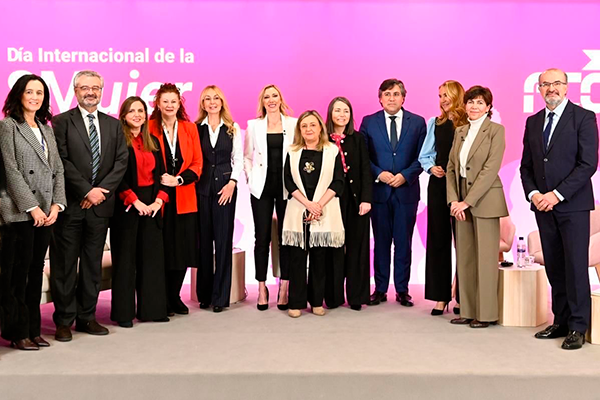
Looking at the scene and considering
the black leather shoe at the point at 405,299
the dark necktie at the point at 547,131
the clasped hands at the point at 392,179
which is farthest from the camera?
the black leather shoe at the point at 405,299

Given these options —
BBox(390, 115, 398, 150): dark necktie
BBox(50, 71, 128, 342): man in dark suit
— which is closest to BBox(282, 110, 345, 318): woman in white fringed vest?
BBox(390, 115, 398, 150): dark necktie

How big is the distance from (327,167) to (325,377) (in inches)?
68.1

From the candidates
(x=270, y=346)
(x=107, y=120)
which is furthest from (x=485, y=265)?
(x=107, y=120)

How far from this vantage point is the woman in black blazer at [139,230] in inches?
183

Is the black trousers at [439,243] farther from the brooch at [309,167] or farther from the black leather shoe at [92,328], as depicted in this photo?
the black leather shoe at [92,328]

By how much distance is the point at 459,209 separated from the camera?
469cm

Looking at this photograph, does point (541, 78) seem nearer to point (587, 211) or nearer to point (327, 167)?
point (587, 211)

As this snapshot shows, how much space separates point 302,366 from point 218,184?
178 cm

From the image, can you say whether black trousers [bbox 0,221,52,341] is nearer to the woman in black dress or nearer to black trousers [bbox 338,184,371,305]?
the woman in black dress

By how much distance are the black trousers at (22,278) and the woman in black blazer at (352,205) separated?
2.05m

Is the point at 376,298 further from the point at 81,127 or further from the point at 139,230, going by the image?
the point at 81,127

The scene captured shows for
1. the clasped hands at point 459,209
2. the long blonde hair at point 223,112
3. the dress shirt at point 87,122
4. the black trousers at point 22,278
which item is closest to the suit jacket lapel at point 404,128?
the clasped hands at point 459,209

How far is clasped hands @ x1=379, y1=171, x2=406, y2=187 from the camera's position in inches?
207

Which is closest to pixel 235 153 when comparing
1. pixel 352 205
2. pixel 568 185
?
pixel 352 205
